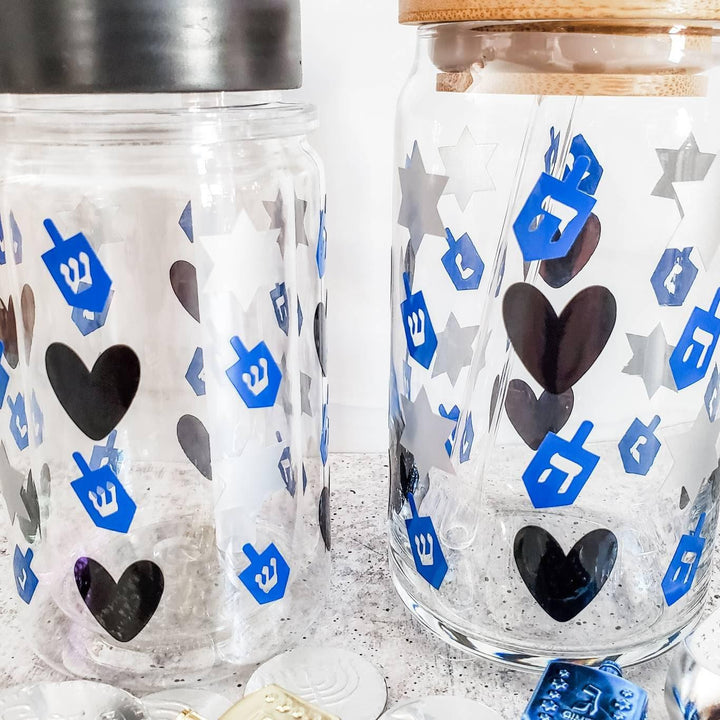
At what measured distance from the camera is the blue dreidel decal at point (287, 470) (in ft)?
1.47

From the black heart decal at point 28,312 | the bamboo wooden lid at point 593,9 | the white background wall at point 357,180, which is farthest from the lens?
the white background wall at point 357,180

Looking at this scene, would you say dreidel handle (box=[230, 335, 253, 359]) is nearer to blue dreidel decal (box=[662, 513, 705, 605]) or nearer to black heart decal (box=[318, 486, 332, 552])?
black heart decal (box=[318, 486, 332, 552])

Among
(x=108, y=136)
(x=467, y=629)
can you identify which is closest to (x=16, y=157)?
(x=108, y=136)

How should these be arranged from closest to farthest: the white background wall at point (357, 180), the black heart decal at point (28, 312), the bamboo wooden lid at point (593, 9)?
1. the bamboo wooden lid at point (593, 9)
2. the black heart decal at point (28, 312)
3. the white background wall at point (357, 180)

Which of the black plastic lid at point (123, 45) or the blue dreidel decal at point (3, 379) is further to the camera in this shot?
the blue dreidel decal at point (3, 379)

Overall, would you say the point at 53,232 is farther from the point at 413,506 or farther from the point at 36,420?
the point at 413,506

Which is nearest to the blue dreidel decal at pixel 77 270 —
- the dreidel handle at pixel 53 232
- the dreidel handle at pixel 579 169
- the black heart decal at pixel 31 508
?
the dreidel handle at pixel 53 232

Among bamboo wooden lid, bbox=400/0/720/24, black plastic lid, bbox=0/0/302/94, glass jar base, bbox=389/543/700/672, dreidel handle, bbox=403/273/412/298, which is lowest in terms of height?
glass jar base, bbox=389/543/700/672

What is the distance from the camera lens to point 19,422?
0.43 m

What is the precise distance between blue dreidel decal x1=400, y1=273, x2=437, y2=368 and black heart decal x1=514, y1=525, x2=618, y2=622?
10 centimetres

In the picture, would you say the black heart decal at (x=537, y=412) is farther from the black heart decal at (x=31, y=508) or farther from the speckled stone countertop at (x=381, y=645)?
the black heart decal at (x=31, y=508)

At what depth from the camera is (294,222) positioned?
431mm

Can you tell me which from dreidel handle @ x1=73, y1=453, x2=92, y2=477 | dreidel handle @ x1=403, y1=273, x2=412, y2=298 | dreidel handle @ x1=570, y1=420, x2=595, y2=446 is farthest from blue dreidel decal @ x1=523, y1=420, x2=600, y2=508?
dreidel handle @ x1=73, y1=453, x2=92, y2=477

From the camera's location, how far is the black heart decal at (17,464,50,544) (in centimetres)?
44
